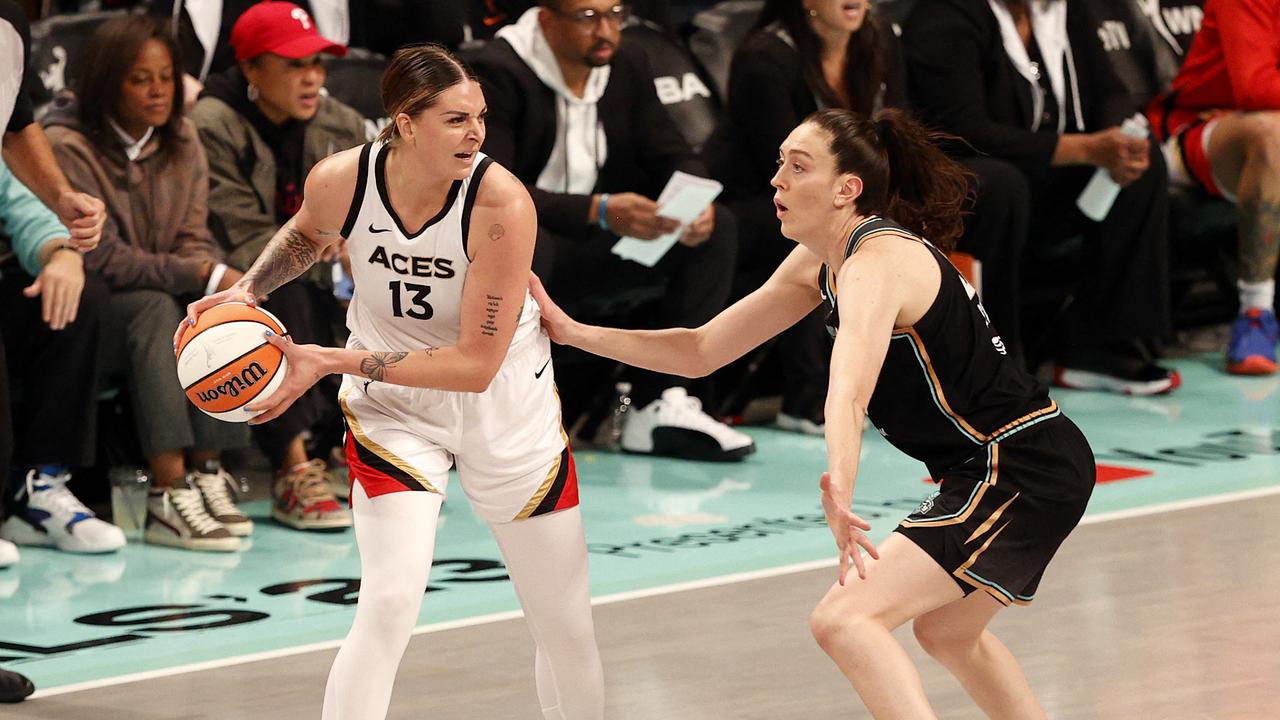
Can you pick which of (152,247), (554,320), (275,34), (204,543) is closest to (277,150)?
(275,34)

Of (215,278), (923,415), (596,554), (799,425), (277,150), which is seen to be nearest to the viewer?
(923,415)

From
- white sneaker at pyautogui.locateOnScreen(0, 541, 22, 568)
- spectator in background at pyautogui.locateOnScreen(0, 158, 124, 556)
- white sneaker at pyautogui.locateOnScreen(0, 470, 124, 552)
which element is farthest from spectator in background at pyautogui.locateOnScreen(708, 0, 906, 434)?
white sneaker at pyautogui.locateOnScreen(0, 541, 22, 568)

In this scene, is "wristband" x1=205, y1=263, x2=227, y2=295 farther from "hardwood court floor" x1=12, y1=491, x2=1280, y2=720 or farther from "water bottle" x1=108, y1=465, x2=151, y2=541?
"hardwood court floor" x1=12, y1=491, x2=1280, y2=720

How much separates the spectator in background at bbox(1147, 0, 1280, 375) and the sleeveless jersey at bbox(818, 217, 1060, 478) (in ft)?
16.1

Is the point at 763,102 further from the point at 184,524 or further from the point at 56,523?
the point at 56,523

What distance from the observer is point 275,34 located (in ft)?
20.1

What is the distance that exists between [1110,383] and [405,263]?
488 cm

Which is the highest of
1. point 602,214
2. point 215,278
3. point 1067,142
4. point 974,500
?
point 974,500

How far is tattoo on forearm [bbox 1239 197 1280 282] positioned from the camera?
26.4 ft

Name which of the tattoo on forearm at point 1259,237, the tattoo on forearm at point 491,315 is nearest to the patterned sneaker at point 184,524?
the tattoo on forearm at point 491,315

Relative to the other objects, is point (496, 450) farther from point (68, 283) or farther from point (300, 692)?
point (68, 283)

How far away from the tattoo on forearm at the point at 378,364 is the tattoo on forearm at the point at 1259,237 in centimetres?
543

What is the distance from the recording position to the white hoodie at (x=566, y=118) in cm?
671

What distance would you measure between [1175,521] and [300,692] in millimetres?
2833
